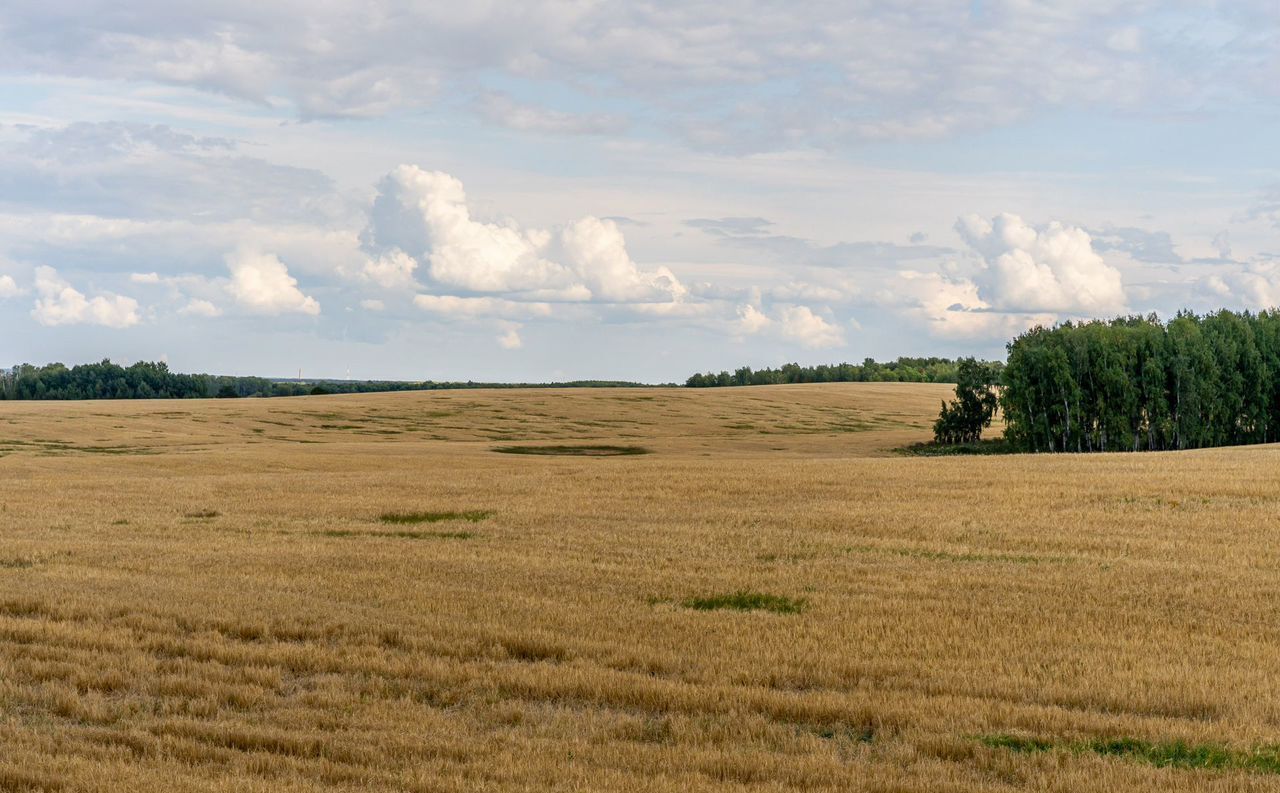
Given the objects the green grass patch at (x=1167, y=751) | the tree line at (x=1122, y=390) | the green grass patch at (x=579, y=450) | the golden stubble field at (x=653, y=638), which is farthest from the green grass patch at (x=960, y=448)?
the green grass patch at (x=1167, y=751)

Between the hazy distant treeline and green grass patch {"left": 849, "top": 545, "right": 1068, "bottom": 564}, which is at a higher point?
the hazy distant treeline

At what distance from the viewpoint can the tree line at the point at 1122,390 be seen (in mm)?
82438

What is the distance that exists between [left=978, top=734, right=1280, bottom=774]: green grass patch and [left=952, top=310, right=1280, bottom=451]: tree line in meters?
74.5

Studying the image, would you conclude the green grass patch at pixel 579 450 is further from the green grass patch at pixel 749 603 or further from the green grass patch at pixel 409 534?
the green grass patch at pixel 749 603

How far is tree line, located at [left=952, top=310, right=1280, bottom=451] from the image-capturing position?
270 feet

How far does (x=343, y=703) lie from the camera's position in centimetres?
1109

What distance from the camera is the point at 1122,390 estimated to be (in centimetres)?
8281

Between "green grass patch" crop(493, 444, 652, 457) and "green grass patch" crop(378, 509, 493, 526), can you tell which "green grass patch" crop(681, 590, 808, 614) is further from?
"green grass patch" crop(493, 444, 652, 457)

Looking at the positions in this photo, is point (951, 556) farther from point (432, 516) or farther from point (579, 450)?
point (579, 450)

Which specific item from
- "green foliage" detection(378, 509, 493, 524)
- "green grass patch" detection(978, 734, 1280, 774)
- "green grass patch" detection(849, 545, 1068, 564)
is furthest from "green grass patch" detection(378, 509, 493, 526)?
"green grass patch" detection(978, 734, 1280, 774)

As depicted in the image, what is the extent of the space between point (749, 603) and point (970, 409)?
74.8 metres

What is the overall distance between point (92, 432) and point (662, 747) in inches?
2869

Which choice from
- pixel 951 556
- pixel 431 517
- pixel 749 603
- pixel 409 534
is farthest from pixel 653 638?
pixel 431 517

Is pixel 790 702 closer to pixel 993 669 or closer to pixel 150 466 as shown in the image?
pixel 993 669
